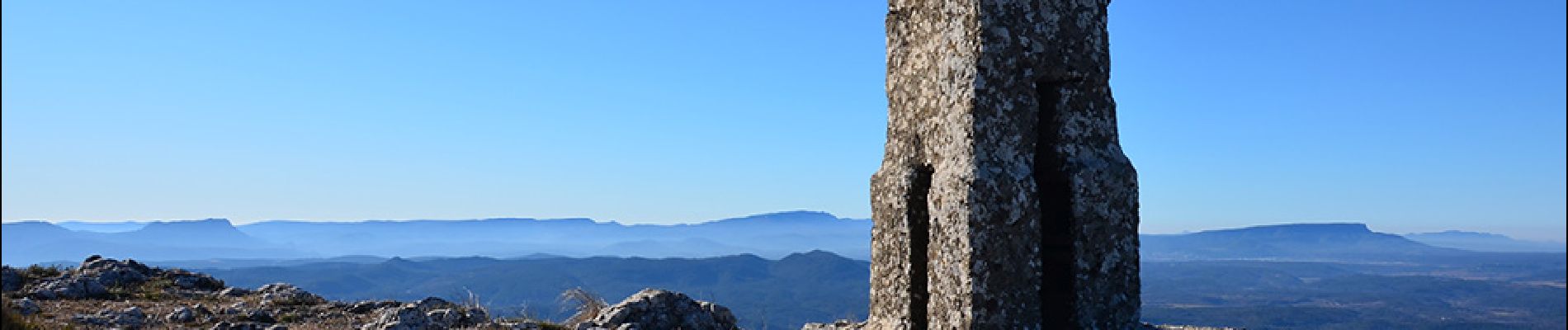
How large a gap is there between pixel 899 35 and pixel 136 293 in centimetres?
1147

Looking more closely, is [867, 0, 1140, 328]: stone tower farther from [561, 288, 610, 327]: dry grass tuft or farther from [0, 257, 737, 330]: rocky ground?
[561, 288, 610, 327]: dry grass tuft

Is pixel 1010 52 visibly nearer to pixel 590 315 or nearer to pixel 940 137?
pixel 940 137

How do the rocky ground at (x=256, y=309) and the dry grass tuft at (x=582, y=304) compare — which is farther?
the dry grass tuft at (x=582, y=304)

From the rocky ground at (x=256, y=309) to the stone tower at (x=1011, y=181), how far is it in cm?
517

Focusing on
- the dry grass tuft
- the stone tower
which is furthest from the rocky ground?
the stone tower

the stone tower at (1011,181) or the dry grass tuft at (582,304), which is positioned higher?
the stone tower at (1011,181)

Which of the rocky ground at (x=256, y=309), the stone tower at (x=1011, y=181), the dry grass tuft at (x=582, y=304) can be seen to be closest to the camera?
the stone tower at (x=1011, y=181)

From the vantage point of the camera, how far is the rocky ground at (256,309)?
9828mm

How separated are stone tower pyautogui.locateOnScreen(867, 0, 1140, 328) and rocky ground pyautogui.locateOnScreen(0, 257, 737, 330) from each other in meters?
5.17

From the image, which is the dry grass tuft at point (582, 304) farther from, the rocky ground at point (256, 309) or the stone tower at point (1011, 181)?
the stone tower at point (1011, 181)

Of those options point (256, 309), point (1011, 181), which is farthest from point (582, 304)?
point (1011, 181)

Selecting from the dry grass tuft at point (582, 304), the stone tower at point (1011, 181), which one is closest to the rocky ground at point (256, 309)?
the dry grass tuft at point (582, 304)

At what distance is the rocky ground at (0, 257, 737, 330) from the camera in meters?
9.83

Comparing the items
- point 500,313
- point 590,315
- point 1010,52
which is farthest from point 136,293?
point 1010,52
